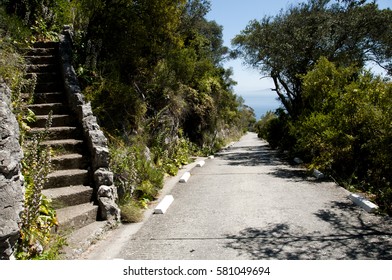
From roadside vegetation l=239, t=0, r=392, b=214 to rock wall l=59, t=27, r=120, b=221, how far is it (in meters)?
5.08

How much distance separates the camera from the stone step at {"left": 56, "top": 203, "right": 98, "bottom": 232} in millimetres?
4469

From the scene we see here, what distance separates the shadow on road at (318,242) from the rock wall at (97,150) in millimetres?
2066

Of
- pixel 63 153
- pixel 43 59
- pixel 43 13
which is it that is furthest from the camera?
pixel 43 13

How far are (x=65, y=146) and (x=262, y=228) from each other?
13.2ft

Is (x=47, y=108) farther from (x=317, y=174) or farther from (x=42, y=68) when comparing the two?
(x=317, y=174)

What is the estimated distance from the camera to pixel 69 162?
5.75 meters

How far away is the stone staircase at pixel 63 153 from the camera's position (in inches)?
191

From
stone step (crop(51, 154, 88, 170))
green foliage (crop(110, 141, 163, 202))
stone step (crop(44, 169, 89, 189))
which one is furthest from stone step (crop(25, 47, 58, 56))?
stone step (crop(44, 169, 89, 189))

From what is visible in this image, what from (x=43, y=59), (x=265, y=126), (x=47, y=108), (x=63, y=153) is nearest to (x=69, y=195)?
(x=63, y=153)

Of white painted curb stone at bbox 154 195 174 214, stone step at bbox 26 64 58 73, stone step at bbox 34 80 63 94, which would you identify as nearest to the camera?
white painted curb stone at bbox 154 195 174 214

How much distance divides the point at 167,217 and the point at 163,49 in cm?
630

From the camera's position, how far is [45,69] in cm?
830

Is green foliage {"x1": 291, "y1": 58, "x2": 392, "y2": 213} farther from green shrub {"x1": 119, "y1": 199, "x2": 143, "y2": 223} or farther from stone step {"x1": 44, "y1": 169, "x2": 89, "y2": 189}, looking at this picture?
stone step {"x1": 44, "y1": 169, "x2": 89, "y2": 189}

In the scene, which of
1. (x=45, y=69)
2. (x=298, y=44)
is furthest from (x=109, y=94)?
(x=298, y=44)
